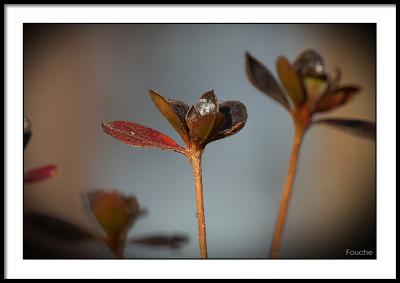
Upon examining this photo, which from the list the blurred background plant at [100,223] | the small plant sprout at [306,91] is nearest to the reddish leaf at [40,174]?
the blurred background plant at [100,223]

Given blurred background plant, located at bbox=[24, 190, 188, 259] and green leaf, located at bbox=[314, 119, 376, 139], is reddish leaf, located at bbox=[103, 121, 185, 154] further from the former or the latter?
green leaf, located at bbox=[314, 119, 376, 139]

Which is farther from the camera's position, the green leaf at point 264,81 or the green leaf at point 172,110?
the green leaf at point 264,81

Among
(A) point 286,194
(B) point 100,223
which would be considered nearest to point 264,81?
(A) point 286,194

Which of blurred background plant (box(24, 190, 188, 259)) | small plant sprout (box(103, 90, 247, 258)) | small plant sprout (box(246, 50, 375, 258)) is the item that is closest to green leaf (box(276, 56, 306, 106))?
small plant sprout (box(246, 50, 375, 258))

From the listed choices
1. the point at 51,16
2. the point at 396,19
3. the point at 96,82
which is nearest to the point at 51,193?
the point at 51,16

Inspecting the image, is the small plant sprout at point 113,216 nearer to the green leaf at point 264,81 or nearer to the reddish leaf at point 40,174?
the reddish leaf at point 40,174

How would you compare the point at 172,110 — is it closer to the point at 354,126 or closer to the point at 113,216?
the point at 113,216

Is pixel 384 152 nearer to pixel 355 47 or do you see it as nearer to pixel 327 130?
pixel 355 47
